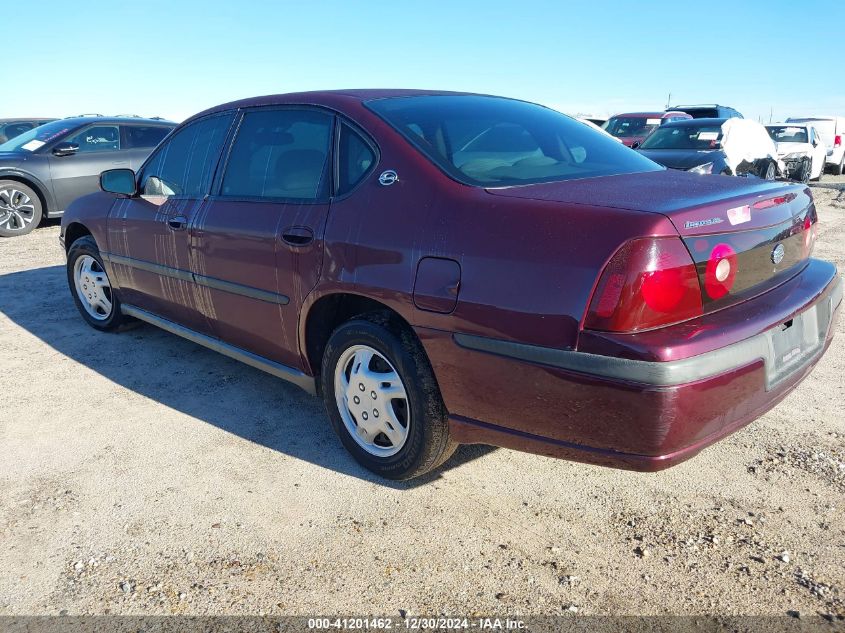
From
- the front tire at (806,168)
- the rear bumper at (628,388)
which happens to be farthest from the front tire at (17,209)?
the front tire at (806,168)

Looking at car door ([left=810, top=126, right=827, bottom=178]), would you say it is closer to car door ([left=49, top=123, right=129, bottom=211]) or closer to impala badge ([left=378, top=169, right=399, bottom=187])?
car door ([left=49, top=123, right=129, bottom=211])

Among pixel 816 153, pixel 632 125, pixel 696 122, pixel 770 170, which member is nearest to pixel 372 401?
pixel 696 122

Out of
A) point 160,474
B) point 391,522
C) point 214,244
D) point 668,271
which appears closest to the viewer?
point 668,271

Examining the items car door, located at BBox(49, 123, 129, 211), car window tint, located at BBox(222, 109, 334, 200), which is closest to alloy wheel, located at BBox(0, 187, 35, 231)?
car door, located at BBox(49, 123, 129, 211)

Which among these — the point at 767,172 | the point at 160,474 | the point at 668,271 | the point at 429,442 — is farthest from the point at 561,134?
the point at 767,172

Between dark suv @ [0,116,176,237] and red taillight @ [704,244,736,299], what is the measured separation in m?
9.37

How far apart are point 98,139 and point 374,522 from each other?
9.16m

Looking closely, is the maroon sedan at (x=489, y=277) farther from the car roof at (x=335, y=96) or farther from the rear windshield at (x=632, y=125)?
the rear windshield at (x=632, y=125)

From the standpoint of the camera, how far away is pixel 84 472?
301 centimetres

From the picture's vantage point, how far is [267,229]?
3107mm

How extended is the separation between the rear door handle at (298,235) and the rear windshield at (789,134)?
677 inches

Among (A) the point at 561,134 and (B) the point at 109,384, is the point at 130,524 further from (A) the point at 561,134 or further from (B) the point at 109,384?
(A) the point at 561,134

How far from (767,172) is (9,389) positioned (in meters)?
11.4

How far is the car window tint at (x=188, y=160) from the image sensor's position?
12.0 ft
